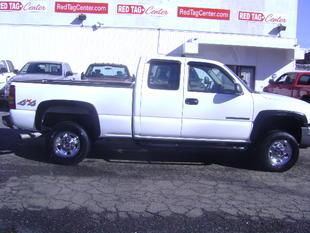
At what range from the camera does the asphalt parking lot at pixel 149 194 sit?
5.55m

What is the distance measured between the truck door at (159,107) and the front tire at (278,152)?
151 centimetres

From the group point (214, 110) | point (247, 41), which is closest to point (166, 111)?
point (214, 110)

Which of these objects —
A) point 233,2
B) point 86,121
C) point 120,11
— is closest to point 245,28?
point 233,2

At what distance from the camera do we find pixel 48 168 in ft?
26.4

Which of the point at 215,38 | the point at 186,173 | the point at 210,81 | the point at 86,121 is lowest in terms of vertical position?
the point at 186,173

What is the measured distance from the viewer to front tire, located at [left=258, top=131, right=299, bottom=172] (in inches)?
328

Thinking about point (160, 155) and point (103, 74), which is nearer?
point (160, 155)

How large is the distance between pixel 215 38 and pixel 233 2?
234 cm

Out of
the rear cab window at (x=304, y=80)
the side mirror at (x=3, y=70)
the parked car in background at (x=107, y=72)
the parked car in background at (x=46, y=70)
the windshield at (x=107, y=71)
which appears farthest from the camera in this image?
the side mirror at (x=3, y=70)

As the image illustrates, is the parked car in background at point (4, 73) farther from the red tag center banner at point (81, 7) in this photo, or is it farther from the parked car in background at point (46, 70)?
the red tag center banner at point (81, 7)

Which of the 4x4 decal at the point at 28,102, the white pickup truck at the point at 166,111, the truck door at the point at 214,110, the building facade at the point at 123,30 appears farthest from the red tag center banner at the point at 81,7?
the truck door at the point at 214,110

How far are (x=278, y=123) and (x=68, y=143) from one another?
11.9ft

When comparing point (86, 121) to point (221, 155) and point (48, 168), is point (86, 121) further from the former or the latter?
point (221, 155)

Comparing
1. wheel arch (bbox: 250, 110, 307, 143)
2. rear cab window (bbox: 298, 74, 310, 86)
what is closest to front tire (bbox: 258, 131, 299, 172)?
wheel arch (bbox: 250, 110, 307, 143)
